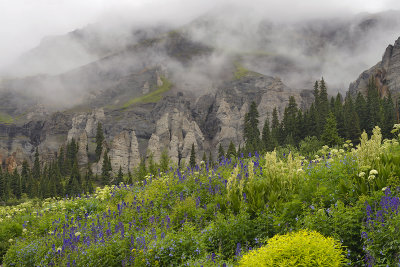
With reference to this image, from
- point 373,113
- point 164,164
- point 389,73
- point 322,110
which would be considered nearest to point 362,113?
point 373,113

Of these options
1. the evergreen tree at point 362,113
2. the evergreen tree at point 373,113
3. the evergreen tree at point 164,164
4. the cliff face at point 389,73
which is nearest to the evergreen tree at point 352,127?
the evergreen tree at point 373,113

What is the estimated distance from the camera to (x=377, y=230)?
561cm

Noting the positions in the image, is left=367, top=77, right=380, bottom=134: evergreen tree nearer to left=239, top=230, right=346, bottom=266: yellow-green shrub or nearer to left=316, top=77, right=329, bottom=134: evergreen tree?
left=316, top=77, right=329, bottom=134: evergreen tree

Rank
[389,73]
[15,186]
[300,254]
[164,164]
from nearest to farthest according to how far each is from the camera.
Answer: [300,254], [164,164], [15,186], [389,73]

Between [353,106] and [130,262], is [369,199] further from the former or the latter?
[353,106]

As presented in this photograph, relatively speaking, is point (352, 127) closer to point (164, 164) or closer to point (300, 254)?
point (164, 164)

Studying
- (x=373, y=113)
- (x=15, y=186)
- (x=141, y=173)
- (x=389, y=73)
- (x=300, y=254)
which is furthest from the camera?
(x=389, y=73)

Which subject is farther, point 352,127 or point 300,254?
point 352,127

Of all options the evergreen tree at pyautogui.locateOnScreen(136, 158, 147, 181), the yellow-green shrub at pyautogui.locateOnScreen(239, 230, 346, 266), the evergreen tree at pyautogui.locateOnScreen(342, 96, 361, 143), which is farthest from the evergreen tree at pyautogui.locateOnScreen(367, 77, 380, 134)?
the yellow-green shrub at pyautogui.locateOnScreen(239, 230, 346, 266)

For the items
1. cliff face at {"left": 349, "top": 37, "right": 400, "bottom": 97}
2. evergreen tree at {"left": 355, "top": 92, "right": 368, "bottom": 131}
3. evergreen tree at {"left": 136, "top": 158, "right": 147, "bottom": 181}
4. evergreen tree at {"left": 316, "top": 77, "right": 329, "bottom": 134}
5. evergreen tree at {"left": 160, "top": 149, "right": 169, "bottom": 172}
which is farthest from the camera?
cliff face at {"left": 349, "top": 37, "right": 400, "bottom": 97}

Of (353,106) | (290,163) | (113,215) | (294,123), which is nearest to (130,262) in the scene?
(113,215)

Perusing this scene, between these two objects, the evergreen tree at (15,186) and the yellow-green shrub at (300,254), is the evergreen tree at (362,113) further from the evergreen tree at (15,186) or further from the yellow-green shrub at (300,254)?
the evergreen tree at (15,186)

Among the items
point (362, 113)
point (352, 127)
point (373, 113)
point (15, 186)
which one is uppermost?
point (362, 113)

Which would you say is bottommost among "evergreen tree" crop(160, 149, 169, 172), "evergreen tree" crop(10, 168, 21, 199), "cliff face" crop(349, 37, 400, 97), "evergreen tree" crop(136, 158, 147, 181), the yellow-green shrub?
"evergreen tree" crop(10, 168, 21, 199)
